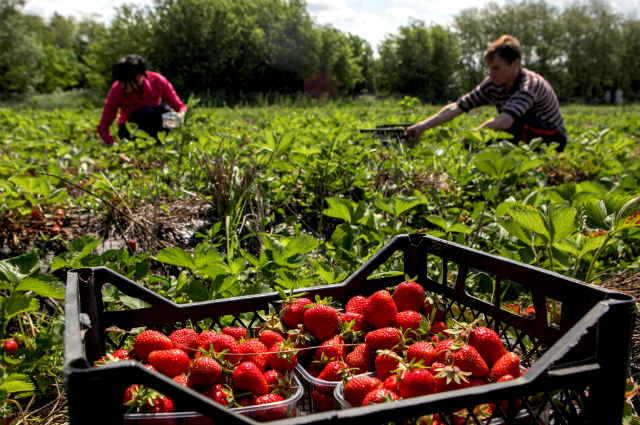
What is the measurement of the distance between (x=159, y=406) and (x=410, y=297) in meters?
0.68

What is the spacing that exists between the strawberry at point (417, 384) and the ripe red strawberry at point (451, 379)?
2 cm

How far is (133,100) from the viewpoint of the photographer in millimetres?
5121

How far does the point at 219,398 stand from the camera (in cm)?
94

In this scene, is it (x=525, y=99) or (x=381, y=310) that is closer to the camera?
(x=381, y=310)

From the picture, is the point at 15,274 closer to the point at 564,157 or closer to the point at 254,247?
the point at 254,247

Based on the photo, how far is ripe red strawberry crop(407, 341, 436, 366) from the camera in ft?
3.16

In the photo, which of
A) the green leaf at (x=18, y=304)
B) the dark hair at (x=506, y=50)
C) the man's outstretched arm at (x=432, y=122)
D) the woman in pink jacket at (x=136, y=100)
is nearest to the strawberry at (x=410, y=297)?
the green leaf at (x=18, y=304)

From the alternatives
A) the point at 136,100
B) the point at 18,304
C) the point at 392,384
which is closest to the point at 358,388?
the point at 392,384

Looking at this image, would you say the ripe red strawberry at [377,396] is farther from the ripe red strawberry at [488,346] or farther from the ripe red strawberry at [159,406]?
the ripe red strawberry at [159,406]

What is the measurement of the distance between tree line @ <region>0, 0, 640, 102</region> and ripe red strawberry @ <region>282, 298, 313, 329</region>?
122ft

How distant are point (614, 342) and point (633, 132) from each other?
7933 mm

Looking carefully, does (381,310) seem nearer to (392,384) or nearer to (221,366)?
(392,384)

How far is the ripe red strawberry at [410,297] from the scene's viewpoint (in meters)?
1.23

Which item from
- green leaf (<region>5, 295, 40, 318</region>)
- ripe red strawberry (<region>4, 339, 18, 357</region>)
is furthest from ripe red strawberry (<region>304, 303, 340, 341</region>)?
ripe red strawberry (<region>4, 339, 18, 357</region>)
